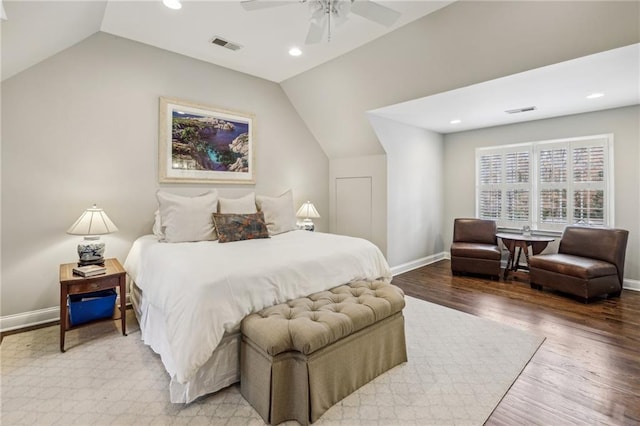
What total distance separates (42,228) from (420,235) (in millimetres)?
5072

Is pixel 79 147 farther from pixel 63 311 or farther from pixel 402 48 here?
pixel 402 48

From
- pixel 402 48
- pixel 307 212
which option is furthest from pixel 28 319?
pixel 402 48

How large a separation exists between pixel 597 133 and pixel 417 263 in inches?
122

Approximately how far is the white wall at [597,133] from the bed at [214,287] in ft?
11.6

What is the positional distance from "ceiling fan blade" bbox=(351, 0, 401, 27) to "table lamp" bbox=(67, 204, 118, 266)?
2781mm

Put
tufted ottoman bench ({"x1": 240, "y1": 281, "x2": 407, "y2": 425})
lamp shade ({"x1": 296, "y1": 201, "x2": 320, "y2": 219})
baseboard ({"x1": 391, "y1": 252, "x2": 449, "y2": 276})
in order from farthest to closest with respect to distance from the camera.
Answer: baseboard ({"x1": 391, "y1": 252, "x2": 449, "y2": 276})
lamp shade ({"x1": 296, "y1": 201, "x2": 320, "y2": 219})
tufted ottoman bench ({"x1": 240, "y1": 281, "x2": 407, "y2": 425})

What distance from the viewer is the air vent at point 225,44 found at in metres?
3.35

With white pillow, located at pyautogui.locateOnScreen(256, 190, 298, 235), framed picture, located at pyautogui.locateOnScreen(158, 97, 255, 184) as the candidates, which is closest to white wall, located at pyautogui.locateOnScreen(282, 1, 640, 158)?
framed picture, located at pyautogui.locateOnScreen(158, 97, 255, 184)

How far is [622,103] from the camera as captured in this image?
3.97m

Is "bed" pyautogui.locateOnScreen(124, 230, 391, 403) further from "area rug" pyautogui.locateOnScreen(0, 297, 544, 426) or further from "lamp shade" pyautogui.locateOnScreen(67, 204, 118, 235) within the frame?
"lamp shade" pyautogui.locateOnScreen(67, 204, 118, 235)

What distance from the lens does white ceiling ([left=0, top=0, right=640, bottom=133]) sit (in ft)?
8.12

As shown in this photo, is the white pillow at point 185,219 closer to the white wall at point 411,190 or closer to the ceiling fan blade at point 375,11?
the ceiling fan blade at point 375,11

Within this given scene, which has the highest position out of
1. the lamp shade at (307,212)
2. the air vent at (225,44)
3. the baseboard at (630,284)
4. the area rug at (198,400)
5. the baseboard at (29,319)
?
the air vent at (225,44)

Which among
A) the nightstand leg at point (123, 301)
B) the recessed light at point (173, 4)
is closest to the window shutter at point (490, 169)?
the recessed light at point (173, 4)
